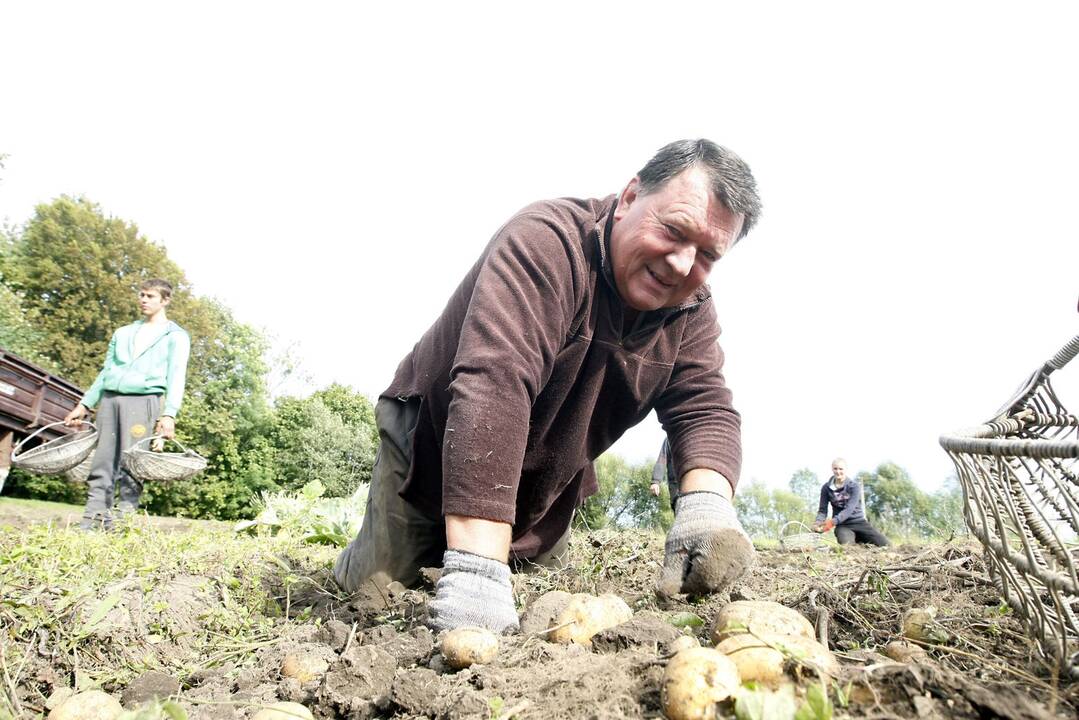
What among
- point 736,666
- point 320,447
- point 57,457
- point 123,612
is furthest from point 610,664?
point 320,447

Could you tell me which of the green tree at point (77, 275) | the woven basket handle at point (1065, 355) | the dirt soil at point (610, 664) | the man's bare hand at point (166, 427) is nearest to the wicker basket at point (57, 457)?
the man's bare hand at point (166, 427)

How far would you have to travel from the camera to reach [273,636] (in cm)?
257

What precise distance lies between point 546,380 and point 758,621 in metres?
1.30

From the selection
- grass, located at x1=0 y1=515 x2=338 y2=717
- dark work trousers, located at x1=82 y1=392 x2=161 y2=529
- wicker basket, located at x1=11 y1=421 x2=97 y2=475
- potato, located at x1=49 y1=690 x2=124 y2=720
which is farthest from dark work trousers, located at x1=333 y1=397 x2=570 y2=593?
wicker basket, located at x1=11 y1=421 x2=97 y2=475

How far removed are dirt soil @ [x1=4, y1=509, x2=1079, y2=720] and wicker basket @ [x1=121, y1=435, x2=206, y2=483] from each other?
10.6ft

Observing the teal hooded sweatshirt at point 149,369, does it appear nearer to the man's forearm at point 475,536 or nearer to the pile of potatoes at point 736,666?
the man's forearm at point 475,536

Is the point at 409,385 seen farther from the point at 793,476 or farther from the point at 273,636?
the point at 793,476

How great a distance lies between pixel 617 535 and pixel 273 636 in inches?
119

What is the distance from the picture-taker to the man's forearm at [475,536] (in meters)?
1.97

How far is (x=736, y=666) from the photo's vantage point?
4.22ft

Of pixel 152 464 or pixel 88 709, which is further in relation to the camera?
pixel 152 464

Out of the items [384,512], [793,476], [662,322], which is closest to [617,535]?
[384,512]

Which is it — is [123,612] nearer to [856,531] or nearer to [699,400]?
[699,400]

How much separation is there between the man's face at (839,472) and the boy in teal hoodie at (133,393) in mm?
8351
